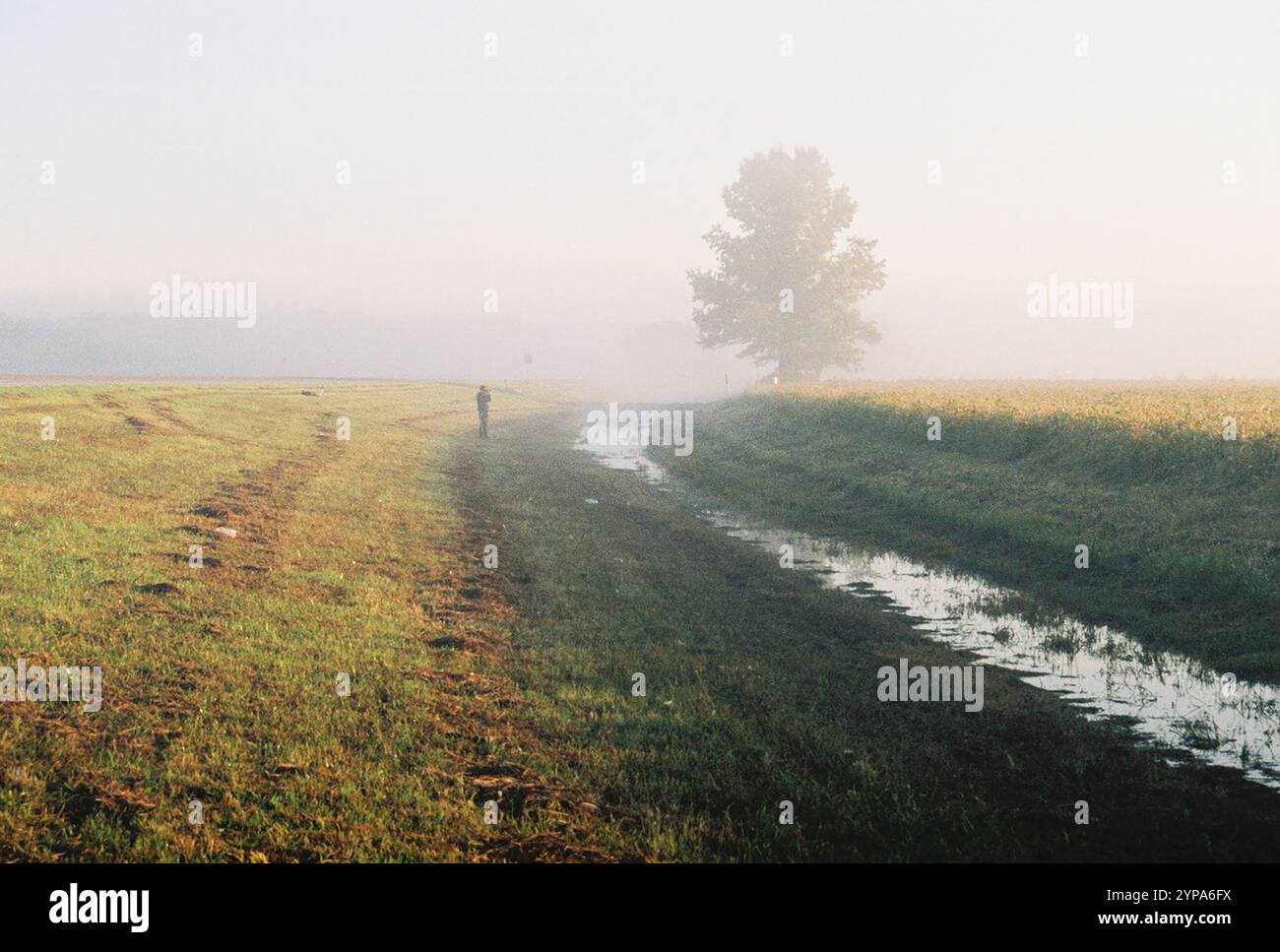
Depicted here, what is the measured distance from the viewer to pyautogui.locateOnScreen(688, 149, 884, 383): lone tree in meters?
70.1

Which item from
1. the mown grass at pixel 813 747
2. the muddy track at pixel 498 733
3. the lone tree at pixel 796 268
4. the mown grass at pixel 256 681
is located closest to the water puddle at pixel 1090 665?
the mown grass at pixel 813 747

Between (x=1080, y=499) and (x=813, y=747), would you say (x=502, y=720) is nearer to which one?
(x=813, y=747)

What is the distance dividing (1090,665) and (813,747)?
4605 millimetres

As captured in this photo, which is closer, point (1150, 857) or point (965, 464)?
point (1150, 857)

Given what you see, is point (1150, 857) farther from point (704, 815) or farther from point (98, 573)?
point (98, 573)

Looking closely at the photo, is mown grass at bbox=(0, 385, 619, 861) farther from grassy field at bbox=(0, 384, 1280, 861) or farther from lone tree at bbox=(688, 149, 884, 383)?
lone tree at bbox=(688, 149, 884, 383)

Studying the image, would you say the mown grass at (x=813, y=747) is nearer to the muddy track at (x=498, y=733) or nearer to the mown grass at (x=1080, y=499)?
the muddy track at (x=498, y=733)

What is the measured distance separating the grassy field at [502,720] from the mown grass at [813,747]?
0.03 meters

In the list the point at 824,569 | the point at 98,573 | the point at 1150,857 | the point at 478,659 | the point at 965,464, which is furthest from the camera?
the point at 965,464

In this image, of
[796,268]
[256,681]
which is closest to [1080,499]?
[256,681]

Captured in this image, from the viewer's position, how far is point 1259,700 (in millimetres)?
9539
